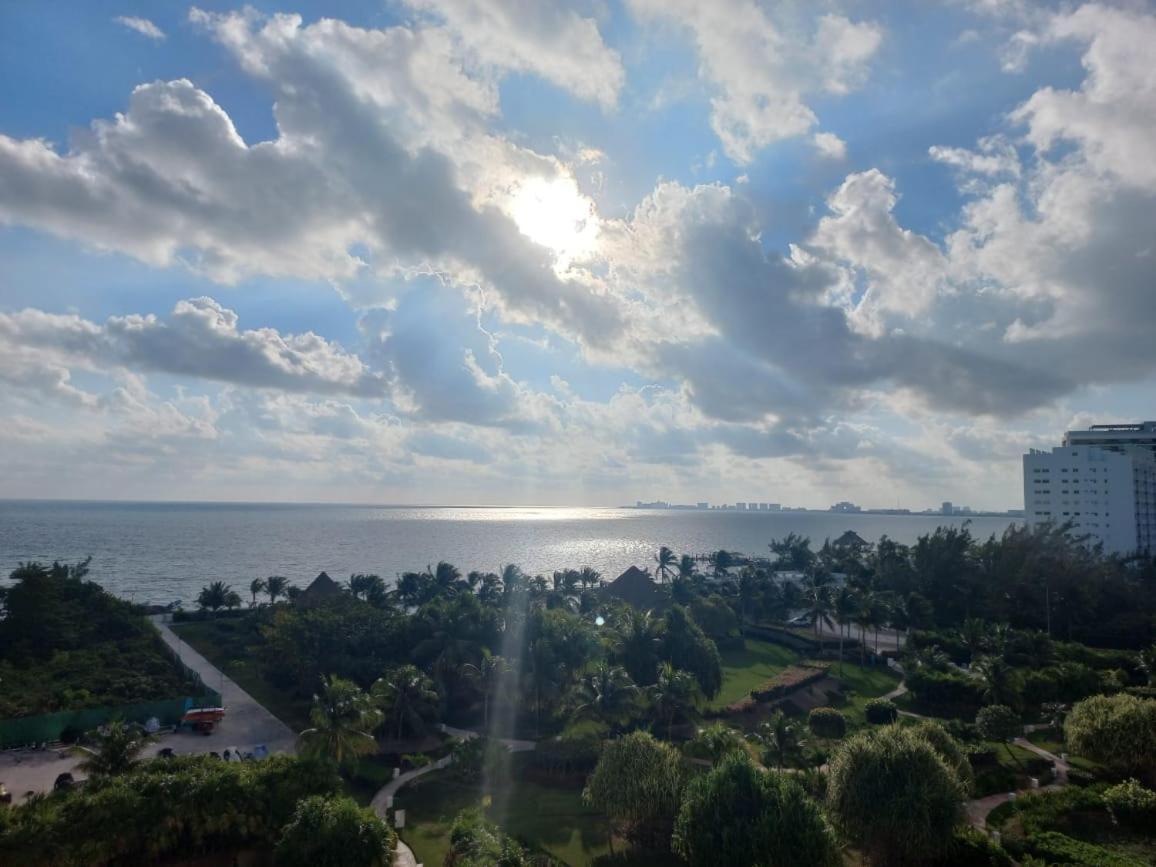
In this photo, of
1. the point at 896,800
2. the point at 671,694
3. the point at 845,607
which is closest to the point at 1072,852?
the point at 896,800

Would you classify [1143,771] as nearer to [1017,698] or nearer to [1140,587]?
[1017,698]

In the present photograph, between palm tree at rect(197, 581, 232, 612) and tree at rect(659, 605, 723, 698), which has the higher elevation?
tree at rect(659, 605, 723, 698)

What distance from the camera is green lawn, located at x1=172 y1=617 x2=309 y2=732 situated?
45.5 m

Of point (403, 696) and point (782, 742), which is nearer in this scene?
point (782, 742)

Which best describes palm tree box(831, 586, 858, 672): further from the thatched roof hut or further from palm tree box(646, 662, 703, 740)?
the thatched roof hut

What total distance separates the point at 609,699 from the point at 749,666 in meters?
27.4

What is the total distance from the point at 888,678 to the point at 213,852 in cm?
5240

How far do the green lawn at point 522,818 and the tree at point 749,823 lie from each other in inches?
199

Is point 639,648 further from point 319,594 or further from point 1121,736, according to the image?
point 319,594

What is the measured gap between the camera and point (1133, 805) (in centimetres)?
2839

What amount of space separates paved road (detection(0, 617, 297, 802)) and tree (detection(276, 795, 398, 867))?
12.6 m

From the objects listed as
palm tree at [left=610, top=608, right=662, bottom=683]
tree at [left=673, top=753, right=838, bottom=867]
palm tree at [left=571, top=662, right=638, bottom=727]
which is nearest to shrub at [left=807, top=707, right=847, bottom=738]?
palm tree at [left=610, top=608, right=662, bottom=683]

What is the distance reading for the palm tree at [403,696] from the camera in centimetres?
3956

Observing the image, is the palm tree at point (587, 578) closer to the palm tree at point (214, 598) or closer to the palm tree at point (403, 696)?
the palm tree at point (214, 598)
